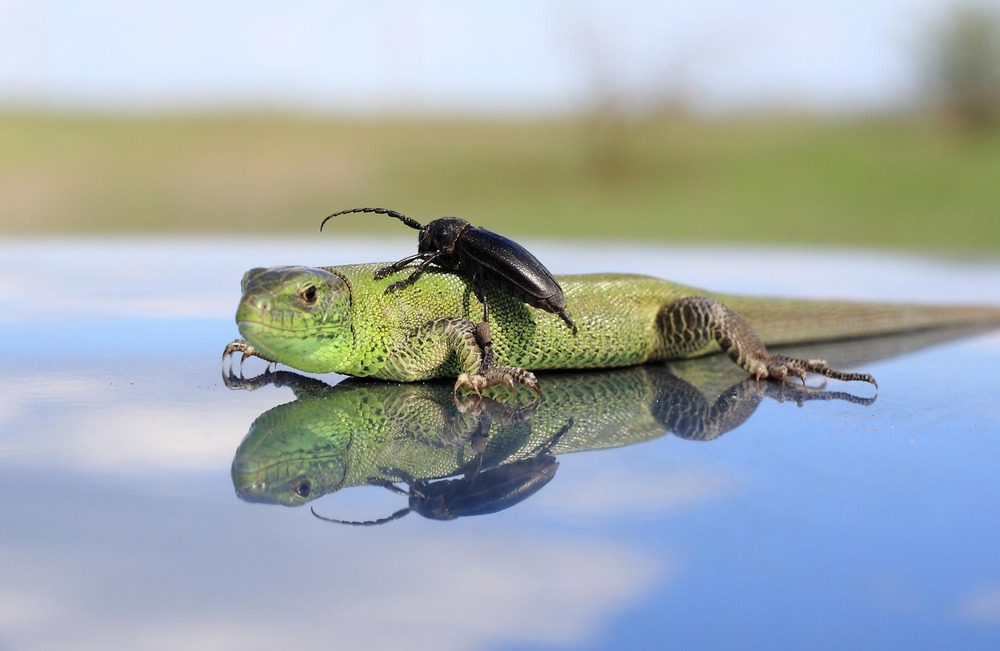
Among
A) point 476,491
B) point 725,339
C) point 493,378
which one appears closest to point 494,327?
point 493,378

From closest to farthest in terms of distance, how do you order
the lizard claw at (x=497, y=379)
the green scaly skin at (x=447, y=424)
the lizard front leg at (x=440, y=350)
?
the green scaly skin at (x=447, y=424) < the lizard claw at (x=497, y=379) < the lizard front leg at (x=440, y=350)

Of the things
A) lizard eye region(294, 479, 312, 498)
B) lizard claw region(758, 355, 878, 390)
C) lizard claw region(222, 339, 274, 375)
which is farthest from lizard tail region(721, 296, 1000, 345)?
lizard eye region(294, 479, 312, 498)

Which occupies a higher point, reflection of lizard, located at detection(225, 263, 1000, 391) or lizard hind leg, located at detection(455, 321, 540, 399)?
reflection of lizard, located at detection(225, 263, 1000, 391)

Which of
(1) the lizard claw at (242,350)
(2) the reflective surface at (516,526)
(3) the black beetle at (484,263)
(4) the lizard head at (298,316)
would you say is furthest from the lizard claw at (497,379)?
(1) the lizard claw at (242,350)

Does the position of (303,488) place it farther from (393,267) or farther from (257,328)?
(393,267)

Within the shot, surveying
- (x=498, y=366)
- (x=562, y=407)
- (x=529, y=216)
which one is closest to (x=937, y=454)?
(x=562, y=407)

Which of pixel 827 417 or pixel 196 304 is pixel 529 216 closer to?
pixel 196 304

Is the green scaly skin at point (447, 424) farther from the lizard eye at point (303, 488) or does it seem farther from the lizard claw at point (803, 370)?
the lizard claw at point (803, 370)

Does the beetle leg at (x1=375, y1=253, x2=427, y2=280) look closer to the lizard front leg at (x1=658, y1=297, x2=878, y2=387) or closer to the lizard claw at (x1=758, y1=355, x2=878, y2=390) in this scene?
the lizard front leg at (x1=658, y1=297, x2=878, y2=387)

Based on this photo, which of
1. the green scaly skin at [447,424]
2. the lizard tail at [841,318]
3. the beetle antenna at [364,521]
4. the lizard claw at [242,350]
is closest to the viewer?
the beetle antenna at [364,521]
